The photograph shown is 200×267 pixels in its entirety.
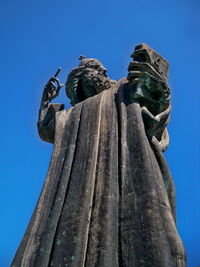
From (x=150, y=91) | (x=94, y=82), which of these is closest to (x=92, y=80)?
(x=94, y=82)

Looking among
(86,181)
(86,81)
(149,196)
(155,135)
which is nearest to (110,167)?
(86,181)

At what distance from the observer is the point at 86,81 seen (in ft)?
24.0

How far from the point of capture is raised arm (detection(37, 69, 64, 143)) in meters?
7.11

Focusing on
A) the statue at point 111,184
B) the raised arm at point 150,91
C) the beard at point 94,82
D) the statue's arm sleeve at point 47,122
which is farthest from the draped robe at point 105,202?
the beard at point 94,82

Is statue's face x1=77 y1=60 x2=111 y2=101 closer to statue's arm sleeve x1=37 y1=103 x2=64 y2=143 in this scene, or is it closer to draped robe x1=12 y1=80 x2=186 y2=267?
statue's arm sleeve x1=37 y1=103 x2=64 y2=143

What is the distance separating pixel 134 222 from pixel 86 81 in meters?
3.51

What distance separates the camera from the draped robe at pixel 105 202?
4328mm

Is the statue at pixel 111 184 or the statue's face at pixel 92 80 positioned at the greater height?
the statue's face at pixel 92 80

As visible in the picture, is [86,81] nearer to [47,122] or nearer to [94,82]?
[94,82]

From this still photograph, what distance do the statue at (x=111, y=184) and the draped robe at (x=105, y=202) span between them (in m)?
0.01

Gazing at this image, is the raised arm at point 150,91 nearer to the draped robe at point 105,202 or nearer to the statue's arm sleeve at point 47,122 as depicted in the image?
the draped robe at point 105,202

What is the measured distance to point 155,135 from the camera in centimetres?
652

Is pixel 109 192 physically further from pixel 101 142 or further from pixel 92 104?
pixel 92 104

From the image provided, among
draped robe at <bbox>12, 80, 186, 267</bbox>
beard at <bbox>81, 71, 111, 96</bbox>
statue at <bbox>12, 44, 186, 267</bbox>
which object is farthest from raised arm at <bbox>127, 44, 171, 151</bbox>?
beard at <bbox>81, 71, 111, 96</bbox>
